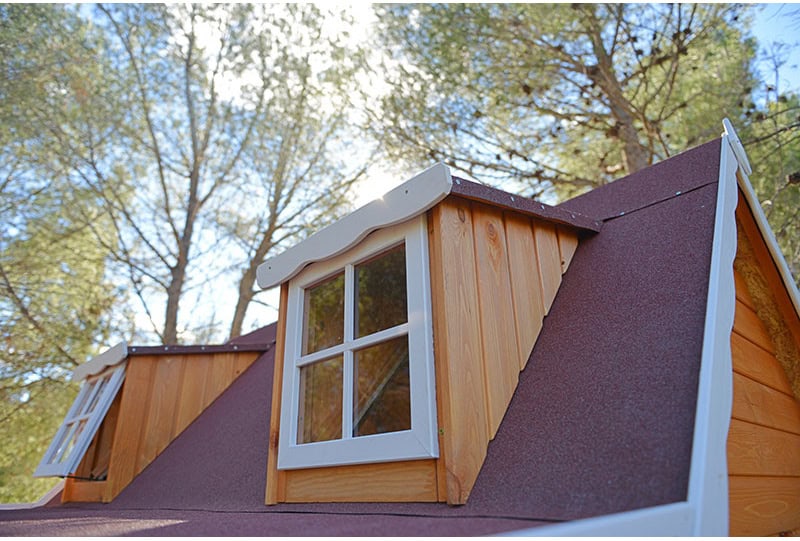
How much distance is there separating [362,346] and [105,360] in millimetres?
2683

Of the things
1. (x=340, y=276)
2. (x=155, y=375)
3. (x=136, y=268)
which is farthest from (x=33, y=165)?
(x=340, y=276)

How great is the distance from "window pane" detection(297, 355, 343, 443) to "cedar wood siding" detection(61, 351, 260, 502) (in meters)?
1.92

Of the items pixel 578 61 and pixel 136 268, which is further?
pixel 136 268

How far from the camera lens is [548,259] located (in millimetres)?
2283

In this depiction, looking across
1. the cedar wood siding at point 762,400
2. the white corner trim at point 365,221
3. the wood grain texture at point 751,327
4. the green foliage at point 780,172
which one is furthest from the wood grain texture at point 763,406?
the green foliage at point 780,172

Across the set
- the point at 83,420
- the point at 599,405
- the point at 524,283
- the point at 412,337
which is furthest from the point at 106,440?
the point at 599,405

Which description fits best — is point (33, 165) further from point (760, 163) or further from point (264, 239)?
point (760, 163)

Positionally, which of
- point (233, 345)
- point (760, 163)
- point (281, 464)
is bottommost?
point (281, 464)

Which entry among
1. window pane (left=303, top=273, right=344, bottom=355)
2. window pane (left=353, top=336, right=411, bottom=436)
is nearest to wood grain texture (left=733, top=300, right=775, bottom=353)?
window pane (left=353, top=336, right=411, bottom=436)

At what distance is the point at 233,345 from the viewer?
13.7 feet

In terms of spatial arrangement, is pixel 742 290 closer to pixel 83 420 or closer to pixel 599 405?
pixel 599 405

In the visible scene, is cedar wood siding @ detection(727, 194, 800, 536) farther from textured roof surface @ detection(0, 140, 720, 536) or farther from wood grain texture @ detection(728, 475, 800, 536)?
textured roof surface @ detection(0, 140, 720, 536)

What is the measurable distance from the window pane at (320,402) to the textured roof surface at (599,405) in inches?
10.8

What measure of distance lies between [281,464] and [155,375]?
6.60ft
